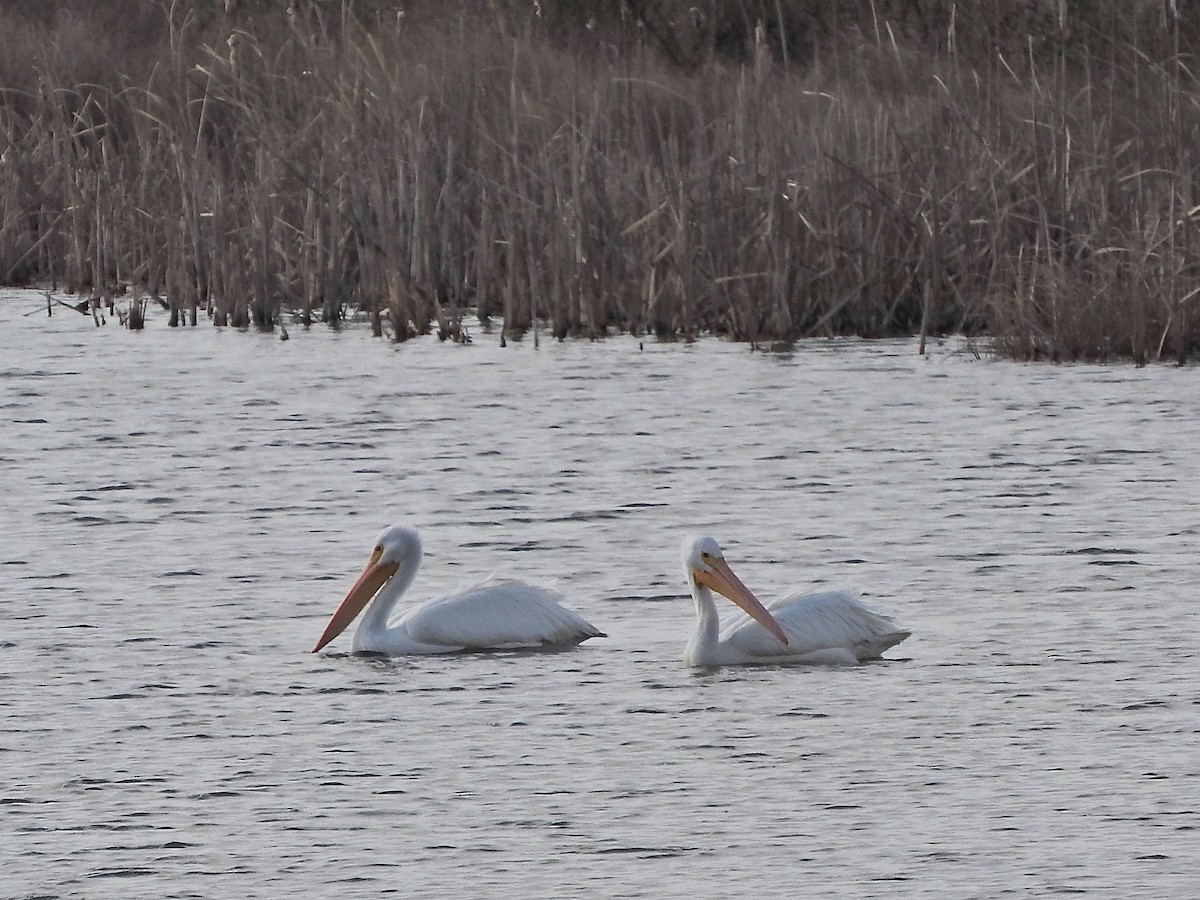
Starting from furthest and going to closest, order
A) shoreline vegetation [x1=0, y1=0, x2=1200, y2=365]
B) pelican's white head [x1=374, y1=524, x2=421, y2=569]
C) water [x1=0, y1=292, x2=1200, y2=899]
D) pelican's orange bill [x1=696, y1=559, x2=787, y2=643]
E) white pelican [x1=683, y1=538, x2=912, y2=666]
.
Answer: shoreline vegetation [x1=0, y1=0, x2=1200, y2=365], pelican's white head [x1=374, y1=524, x2=421, y2=569], pelican's orange bill [x1=696, y1=559, x2=787, y2=643], white pelican [x1=683, y1=538, x2=912, y2=666], water [x1=0, y1=292, x2=1200, y2=899]

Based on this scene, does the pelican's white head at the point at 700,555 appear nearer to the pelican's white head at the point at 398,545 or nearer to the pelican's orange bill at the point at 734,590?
the pelican's orange bill at the point at 734,590

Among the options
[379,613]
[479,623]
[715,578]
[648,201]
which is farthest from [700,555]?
[648,201]

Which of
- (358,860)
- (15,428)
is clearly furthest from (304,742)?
(15,428)

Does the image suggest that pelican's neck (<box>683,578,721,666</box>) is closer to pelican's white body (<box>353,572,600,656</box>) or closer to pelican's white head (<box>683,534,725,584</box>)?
pelican's white head (<box>683,534,725,584</box>)

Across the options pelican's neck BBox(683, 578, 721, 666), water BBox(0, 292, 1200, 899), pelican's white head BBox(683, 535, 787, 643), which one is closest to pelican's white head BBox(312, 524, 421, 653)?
water BBox(0, 292, 1200, 899)

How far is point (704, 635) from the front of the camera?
22.1 feet

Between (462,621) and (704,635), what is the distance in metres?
0.69

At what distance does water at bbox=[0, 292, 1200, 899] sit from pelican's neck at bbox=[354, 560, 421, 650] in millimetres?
78

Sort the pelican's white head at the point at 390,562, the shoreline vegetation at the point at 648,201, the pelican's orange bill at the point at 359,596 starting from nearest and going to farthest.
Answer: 1. the pelican's orange bill at the point at 359,596
2. the pelican's white head at the point at 390,562
3. the shoreline vegetation at the point at 648,201

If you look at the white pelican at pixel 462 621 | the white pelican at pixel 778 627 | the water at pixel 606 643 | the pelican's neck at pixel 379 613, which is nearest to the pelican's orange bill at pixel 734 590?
the white pelican at pixel 778 627

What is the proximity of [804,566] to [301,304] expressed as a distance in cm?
758

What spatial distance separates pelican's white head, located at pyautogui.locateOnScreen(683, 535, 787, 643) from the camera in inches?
271

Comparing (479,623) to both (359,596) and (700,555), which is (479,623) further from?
(700,555)

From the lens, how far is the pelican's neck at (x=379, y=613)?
23.1ft
